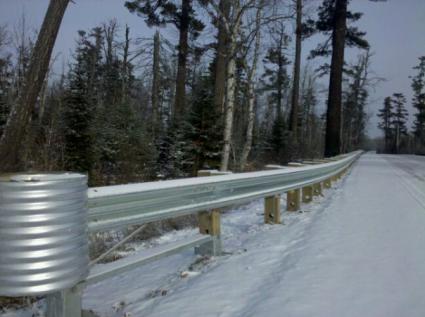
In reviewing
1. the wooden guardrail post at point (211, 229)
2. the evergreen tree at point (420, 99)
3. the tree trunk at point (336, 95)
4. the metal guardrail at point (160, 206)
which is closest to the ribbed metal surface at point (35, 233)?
the metal guardrail at point (160, 206)

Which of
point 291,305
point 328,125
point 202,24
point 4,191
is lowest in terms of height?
point 291,305

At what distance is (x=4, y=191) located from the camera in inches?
80.2

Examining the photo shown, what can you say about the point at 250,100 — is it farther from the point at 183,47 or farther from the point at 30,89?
the point at 30,89

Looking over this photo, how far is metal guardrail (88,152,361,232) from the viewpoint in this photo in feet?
9.10

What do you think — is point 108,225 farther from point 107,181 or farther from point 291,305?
point 107,181

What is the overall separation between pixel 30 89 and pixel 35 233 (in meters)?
7.39

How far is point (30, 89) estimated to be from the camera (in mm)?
8602

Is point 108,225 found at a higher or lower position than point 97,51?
lower

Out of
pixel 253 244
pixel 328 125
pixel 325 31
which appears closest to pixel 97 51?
pixel 325 31

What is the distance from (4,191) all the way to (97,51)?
39.4 meters

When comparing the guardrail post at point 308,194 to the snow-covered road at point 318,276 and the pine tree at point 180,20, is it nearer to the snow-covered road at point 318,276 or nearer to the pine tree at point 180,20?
the snow-covered road at point 318,276

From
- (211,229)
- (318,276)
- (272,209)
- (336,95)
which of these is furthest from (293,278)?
(336,95)

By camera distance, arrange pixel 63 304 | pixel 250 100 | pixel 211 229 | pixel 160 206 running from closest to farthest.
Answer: pixel 63 304
pixel 160 206
pixel 211 229
pixel 250 100

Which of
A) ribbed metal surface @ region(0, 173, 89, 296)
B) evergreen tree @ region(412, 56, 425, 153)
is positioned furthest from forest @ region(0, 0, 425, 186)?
evergreen tree @ region(412, 56, 425, 153)
